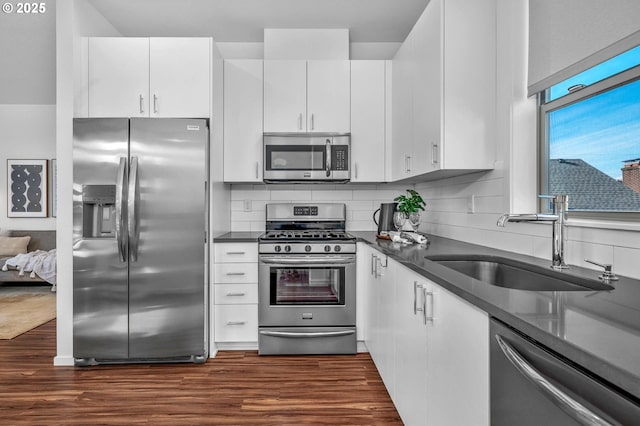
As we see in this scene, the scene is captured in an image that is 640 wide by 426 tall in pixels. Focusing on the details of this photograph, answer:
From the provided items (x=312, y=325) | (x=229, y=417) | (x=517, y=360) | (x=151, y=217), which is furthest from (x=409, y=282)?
(x=151, y=217)

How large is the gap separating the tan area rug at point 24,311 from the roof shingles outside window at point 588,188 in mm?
4367

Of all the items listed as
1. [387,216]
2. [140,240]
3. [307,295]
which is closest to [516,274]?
[387,216]

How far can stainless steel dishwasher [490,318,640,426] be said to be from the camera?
0.64m

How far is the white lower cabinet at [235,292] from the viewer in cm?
318

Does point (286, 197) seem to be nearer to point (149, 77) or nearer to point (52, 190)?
point (149, 77)

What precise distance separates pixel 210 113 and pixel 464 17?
6.12 feet

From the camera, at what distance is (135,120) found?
294 cm

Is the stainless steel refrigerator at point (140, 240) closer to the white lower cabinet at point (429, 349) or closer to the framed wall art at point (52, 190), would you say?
the white lower cabinet at point (429, 349)

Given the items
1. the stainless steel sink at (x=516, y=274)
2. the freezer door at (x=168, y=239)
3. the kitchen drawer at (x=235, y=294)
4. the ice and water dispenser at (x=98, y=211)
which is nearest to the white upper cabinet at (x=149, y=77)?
the freezer door at (x=168, y=239)

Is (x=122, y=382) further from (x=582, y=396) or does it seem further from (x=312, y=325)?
(x=582, y=396)

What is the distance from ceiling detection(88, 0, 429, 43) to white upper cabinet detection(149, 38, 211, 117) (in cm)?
36

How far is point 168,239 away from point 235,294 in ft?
2.16

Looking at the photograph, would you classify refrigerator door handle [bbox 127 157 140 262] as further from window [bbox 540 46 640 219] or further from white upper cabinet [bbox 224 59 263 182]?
window [bbox 540 46 640 219]

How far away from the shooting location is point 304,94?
3469mm
